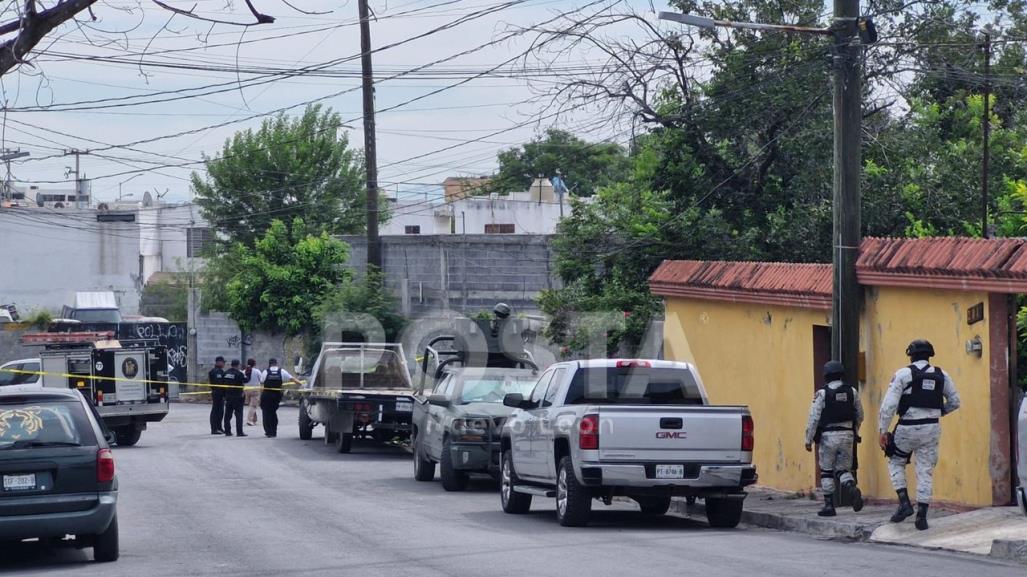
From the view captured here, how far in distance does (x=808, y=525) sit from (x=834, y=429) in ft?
3.48

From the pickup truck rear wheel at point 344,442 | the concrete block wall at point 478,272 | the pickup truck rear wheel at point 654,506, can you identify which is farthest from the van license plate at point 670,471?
the concrete block wall at point 478,272

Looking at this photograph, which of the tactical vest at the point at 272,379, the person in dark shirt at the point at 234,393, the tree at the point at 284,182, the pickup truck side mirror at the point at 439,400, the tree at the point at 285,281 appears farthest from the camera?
the tree at the point at 284,182

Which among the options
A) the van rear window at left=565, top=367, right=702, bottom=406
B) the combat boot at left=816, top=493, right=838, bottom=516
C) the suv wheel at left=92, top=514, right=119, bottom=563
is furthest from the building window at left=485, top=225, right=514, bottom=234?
the suv wheel at left=92, top=514, right=119, bottom=563

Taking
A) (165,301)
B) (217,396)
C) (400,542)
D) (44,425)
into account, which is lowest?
(400,542)

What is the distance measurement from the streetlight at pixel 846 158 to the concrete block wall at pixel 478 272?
23.9 meters

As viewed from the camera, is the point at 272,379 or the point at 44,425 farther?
the point at 272,379

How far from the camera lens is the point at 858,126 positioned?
51.2ft

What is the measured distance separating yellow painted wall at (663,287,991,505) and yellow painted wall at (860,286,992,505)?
0.01 metres

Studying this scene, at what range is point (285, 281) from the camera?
43406 millimetres

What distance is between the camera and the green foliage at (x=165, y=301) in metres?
66.6

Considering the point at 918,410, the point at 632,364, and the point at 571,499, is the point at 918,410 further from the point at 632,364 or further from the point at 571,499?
the point at 571,499

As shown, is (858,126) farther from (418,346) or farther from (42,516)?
(418,346)

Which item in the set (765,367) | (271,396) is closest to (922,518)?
(765,367)

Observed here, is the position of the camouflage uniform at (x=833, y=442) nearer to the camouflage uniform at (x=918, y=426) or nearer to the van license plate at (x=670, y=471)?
the camouflage uniform at (x=918, y=426)
